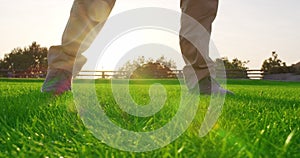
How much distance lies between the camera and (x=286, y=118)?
5.67ft

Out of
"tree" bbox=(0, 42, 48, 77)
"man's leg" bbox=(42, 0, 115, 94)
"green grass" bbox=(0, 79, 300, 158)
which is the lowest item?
"green grass" bbox=(0, 79, 300, 158)

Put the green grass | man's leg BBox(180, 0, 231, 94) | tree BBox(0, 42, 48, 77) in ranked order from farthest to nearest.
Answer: tree BBox(0, 42, 48, 77) → man's leg BBox(180, 0, 231, 94) → the green grass

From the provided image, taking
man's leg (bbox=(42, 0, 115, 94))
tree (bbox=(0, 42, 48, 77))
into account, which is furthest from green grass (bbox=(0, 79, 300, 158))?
tree (bbox=(0, 42, 48, 77))

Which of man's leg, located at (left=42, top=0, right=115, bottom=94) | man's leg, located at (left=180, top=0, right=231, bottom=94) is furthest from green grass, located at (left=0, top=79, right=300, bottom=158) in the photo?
man's leg, located at (left=180, top=0, right=231, bottom=94)

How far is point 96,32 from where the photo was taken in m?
3.14

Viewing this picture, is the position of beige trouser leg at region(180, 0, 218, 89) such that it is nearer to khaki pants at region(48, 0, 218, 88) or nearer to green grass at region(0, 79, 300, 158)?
khaki pants at region(48, 0, 218, 88)

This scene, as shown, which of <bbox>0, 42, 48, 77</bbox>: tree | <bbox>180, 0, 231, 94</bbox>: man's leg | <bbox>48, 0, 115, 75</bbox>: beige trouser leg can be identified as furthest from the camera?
<bbox>0, 42, 48, 77</bbox>: tree

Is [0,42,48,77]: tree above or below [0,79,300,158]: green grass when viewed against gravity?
above

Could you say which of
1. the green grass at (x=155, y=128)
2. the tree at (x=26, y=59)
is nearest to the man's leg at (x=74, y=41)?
the green grass at (x=155, y=128)

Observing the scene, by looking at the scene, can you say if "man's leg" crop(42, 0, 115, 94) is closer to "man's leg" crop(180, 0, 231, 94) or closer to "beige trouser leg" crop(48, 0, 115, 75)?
"beige trouser leg" crop(48, 0, 115, 75)

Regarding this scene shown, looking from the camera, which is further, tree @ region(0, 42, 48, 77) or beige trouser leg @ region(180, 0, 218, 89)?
tree @ region(0, 42, 48, 77)

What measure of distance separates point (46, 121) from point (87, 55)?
167 cm

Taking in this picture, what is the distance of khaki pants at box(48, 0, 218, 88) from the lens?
3.07 metres

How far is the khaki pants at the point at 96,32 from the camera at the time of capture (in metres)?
3.07
